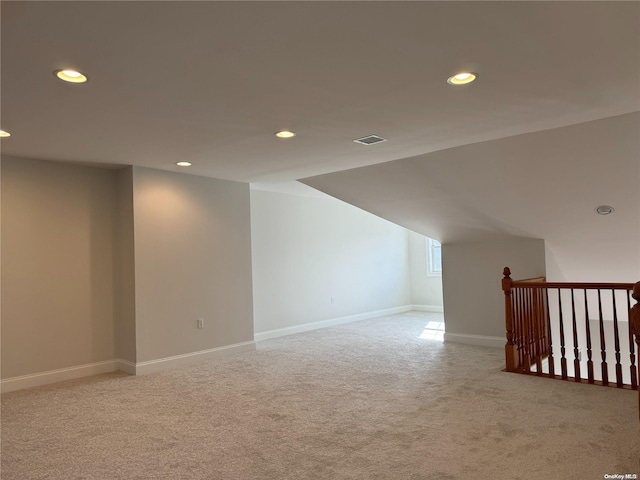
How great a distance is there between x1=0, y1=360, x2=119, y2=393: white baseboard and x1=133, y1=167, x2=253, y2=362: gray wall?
530 millimetres

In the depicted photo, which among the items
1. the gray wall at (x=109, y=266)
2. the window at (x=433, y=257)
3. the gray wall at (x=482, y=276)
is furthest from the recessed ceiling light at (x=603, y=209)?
the window at (x=433, y=257)

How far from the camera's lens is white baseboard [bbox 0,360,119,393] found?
14.8 feet

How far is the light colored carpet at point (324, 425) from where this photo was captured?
2.64 m

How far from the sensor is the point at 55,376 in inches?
190

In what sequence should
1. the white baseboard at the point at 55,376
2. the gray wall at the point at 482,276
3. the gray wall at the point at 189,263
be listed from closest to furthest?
the white baseboard at the point at 55,376 → the gray wall at the point at 189,263 → the gray wall at the point at 482,276

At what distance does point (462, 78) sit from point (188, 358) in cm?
446

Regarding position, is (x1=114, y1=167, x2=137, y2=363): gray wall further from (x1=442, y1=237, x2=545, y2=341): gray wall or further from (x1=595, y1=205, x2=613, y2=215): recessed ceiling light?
(x1=595, y1=205, x2=613, y2=215): recessed ceiling light

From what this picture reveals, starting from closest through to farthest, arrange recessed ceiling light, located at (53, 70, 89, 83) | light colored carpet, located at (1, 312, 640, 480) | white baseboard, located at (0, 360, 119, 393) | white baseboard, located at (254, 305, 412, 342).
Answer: recessed ceiling light, located at (53, 70, 89, 83), light colored carpet, located at (1, 312, 640, 480), white baseboard, located at (0, 360, 119, 393), white baseboard, located at (254, 305, 412, 342)

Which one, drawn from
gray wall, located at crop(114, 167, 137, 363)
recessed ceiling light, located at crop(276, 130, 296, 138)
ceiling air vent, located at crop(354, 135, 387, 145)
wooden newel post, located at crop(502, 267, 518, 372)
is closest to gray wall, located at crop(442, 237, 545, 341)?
wooden newel post, located at crop(502, 267, 518, 372)

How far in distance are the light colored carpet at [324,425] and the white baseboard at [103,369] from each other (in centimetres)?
18

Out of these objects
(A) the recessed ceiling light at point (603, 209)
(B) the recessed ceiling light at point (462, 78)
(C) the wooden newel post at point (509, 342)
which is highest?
(B) the recessed ceiling light at point (462, 78)

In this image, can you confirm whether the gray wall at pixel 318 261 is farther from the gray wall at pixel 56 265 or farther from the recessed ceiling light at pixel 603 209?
the recessed ceiling light at pixel 603 209

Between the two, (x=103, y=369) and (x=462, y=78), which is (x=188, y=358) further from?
(x=462, y=78)

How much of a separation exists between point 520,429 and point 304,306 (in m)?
5.04
